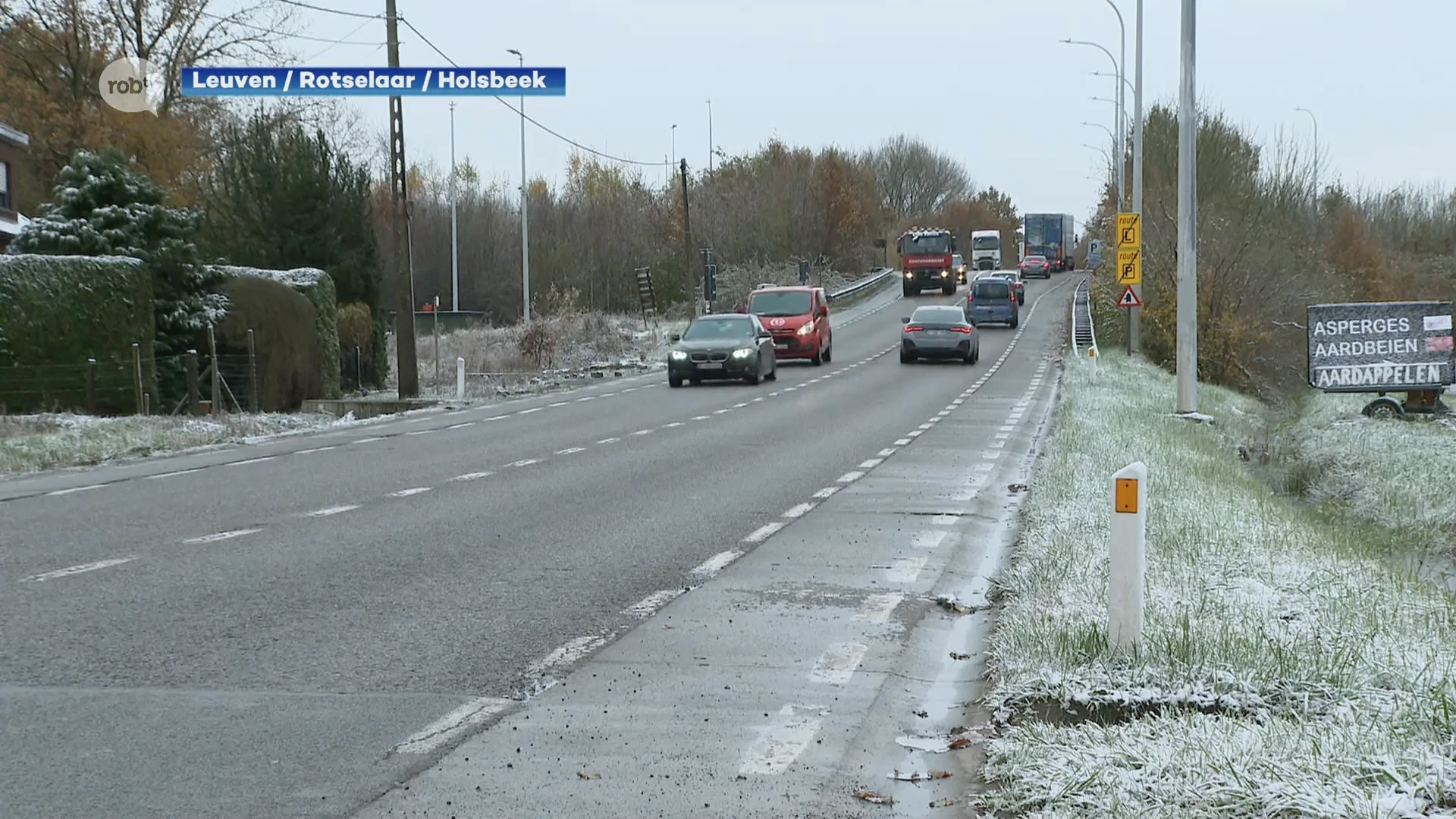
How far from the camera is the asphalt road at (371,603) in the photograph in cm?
555

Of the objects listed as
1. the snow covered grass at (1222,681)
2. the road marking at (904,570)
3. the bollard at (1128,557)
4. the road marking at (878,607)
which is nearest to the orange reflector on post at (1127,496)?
the bollard at (1128,557)

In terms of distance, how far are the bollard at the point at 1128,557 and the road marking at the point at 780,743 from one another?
1369 millimetres

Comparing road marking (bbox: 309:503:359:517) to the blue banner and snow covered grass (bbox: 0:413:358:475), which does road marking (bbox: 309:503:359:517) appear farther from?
the blue banner

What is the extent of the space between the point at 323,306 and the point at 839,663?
2865cm

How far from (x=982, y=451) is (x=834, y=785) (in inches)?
551

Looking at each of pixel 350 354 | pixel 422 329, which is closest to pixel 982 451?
pixel 350 354

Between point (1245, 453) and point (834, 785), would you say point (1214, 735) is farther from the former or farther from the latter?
point (1245, 453)

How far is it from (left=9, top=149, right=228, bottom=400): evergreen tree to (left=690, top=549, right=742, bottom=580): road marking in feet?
69.1

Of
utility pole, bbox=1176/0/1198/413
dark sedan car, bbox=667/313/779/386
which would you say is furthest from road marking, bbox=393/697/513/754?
dark sedan car, bbox=667/313/779/386

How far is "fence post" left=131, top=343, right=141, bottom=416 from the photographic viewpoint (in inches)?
1019

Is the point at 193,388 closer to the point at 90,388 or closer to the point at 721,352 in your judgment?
the point at 90,388

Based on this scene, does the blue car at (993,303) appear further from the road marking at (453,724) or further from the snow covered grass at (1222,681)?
the road marking at (453,724)

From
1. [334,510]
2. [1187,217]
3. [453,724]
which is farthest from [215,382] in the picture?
[453,724]

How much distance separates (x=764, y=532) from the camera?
11883mm
